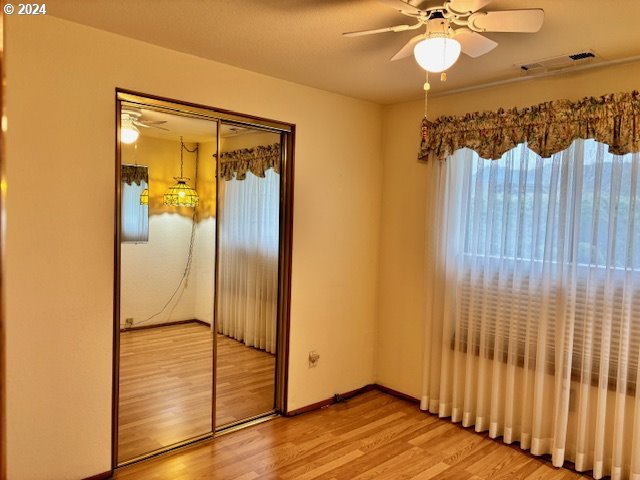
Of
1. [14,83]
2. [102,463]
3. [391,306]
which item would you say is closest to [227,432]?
[102,463]

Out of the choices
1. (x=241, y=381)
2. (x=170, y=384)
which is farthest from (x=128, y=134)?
(x=241, y=381)

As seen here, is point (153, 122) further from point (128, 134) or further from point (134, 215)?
point (134, 215)

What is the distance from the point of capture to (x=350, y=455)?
3.10 m

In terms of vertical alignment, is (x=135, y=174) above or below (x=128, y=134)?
below

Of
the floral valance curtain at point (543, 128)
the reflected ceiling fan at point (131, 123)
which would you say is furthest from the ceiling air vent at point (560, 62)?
the reflected ceiling fan at point (131, 123)

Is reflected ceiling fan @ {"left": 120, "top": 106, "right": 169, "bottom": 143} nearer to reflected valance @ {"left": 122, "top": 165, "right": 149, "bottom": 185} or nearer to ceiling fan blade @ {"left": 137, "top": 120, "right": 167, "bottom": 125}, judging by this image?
ceiling fan blade @ {"left": 137, "top": 120, "right": 167, "bottom": 125}

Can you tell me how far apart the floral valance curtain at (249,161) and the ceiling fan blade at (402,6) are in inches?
66.8

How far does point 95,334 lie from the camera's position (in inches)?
104

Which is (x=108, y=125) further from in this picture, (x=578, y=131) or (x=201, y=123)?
(x=578, y=131)

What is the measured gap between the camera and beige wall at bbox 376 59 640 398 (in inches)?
154

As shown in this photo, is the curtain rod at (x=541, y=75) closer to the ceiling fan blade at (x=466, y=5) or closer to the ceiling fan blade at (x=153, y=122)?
the ceiling fan blade at (x=466, y=5)

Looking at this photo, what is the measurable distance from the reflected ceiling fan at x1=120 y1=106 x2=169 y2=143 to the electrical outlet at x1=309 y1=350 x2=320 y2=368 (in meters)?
2.12

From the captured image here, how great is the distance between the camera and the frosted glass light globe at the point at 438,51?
192cm

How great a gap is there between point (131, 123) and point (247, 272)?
1.31 metres
